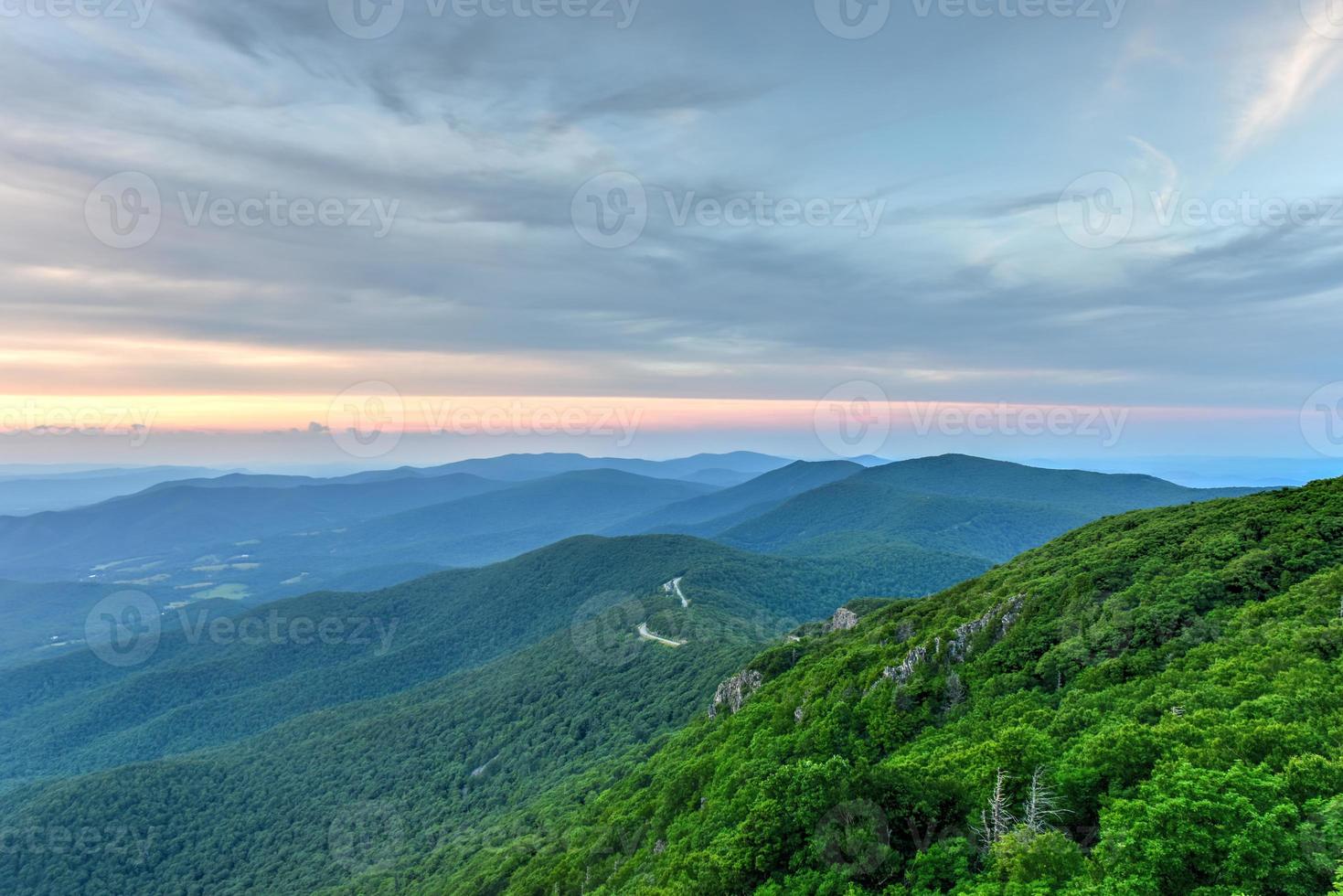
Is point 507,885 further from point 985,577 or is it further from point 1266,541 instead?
point 1266,541

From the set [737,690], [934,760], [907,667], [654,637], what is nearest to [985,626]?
[907,667]

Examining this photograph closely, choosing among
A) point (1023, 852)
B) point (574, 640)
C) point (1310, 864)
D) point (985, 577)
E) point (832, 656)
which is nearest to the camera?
point (1310, 864)

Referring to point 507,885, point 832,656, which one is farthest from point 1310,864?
point 507,885

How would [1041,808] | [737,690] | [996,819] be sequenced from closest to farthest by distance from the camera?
[996,819] < [1041,808] < [737,690]

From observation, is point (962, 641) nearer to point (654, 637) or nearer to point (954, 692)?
point (954, 692)

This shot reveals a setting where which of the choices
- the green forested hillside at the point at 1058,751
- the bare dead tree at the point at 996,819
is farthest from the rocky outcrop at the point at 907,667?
the bare dead tree at the point at 996,819

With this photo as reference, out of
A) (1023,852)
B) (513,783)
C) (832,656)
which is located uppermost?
(1023,852)

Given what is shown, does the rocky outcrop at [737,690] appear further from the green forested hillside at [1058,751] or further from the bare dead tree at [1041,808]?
the bare dead tree at [1041,808]
